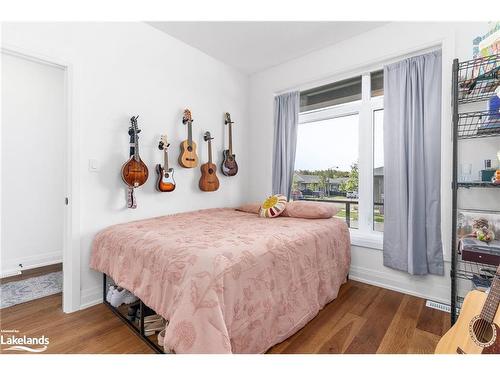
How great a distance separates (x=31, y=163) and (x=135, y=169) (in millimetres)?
1743

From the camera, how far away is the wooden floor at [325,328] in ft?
5.02

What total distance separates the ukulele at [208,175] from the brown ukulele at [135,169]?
0.73 m

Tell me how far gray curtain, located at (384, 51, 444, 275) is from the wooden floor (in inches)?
16.0

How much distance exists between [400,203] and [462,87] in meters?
0.99

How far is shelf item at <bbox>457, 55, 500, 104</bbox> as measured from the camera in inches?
66.7

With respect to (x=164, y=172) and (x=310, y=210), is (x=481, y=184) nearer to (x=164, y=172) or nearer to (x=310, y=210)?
(x=310, y=210)

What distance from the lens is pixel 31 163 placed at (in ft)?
9.71

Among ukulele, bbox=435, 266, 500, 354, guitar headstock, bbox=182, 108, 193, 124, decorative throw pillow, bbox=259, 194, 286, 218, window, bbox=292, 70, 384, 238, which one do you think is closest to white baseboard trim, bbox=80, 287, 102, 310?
decorative throw pillow, bbox=259, 194, 286, 218

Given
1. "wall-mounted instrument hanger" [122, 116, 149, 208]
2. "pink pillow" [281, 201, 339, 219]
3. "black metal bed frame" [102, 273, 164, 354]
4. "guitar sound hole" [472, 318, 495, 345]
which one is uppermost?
"wall-mounted instrument hanger" [122, 116, 149, 208]

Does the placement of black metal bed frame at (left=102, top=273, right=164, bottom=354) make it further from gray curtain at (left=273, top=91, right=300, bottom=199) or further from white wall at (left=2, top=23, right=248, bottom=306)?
gray curtain at (left=273, top=91, right=300, bottom=199)

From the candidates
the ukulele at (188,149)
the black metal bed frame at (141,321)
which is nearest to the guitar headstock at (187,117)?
the ukulele at (188,149)

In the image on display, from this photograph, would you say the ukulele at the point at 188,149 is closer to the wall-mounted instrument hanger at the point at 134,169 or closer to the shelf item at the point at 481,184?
the wall-mounted instrument hanger at the point at 134,169
